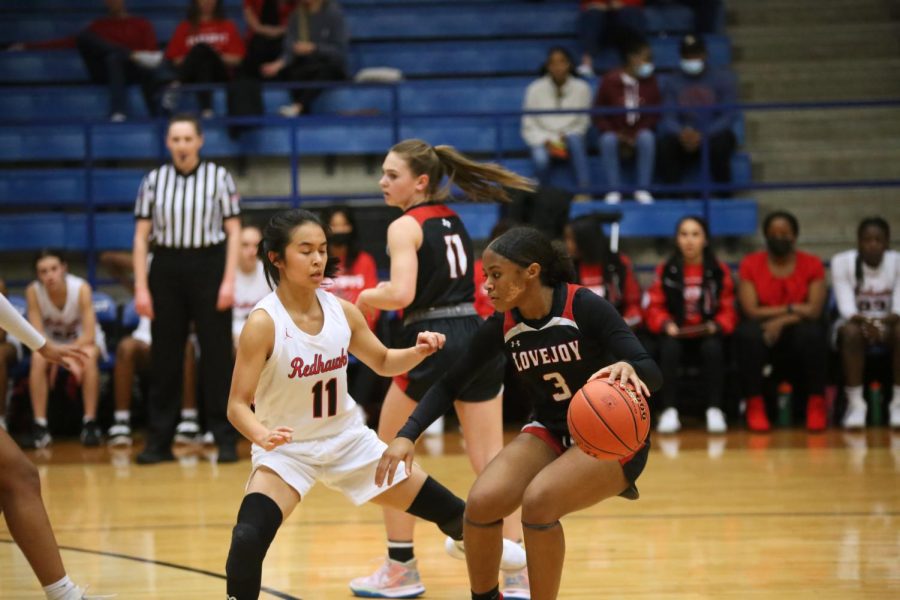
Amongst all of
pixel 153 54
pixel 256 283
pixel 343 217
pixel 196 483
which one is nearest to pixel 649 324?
pixel 343 217

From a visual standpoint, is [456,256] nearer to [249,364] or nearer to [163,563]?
[249,364]

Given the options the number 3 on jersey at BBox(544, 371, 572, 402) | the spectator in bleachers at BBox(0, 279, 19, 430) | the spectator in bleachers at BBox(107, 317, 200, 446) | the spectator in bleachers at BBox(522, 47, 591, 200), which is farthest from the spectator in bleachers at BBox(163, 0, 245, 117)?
the number 3 on jersey at BBox(544, 371, 572, 402)

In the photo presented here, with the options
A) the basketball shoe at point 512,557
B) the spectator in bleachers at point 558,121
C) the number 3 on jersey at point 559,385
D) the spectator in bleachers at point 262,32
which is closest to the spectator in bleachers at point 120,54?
the spectator in bleachers at point 262,32

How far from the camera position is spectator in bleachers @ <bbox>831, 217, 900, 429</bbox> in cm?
865

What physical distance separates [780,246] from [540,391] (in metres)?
5.31

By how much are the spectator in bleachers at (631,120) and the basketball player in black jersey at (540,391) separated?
20.5ft

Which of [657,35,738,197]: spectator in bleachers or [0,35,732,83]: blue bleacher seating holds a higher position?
[0,35,732,83]: blue bleacher seating

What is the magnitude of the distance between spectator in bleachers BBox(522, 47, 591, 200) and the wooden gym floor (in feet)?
11.1

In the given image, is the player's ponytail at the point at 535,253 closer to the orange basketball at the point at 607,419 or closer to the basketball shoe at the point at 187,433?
the orange basketball at the point at 607,419

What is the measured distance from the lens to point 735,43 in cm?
1232

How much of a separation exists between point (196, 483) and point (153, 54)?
17.9 feet

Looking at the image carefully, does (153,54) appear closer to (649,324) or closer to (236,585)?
(649,324)

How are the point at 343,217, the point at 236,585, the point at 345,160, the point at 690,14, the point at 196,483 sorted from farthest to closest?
1. the point at 690,14
2. the point at 345,160
3. the point at 343,217
4. the point at 196,483
5. the point at 236,585

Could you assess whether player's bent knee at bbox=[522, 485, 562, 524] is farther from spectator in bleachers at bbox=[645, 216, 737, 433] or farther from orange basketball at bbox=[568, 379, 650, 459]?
spectator in bleachers at bbox=[645, 216, 737, 433]
